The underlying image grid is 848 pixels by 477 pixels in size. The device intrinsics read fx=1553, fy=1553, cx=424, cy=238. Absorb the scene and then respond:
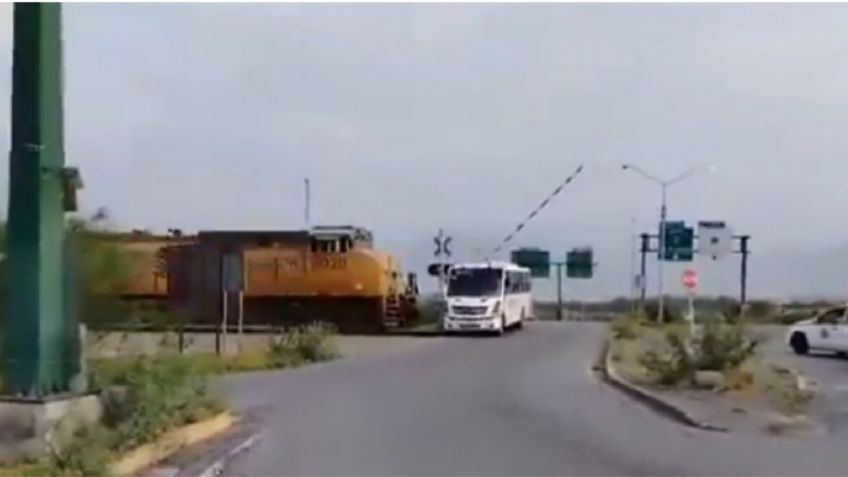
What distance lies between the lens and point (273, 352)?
4162 centimetres

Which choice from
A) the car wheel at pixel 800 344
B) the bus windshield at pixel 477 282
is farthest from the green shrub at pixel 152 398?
the bus windshield at pixel 477 282

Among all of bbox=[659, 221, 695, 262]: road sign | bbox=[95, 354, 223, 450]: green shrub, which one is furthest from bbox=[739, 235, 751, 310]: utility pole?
bbox=[95, 354, 223, 450]: green shrub

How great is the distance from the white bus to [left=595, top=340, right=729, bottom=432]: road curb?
21.3 metres

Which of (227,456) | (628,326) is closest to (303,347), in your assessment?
(628,326)

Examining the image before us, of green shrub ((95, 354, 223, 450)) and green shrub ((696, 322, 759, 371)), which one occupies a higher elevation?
green shrub ((95, 354, 223, 450))

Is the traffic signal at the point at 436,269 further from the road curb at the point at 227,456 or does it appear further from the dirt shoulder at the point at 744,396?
the road curb at the point at 227,456

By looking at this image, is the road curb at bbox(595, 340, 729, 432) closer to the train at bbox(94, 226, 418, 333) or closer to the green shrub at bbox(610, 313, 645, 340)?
the green shrub at bbox(610, 313, 645, 340)

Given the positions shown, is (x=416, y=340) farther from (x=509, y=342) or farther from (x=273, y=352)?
(x=273, y=352)

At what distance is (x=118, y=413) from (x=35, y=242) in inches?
81.9

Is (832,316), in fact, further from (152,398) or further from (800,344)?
(152,398)

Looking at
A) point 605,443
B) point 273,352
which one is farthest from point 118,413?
point 273,352

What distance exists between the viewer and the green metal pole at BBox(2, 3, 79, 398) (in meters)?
16.6

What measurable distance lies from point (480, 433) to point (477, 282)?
130ft

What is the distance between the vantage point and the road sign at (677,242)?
71000mm
